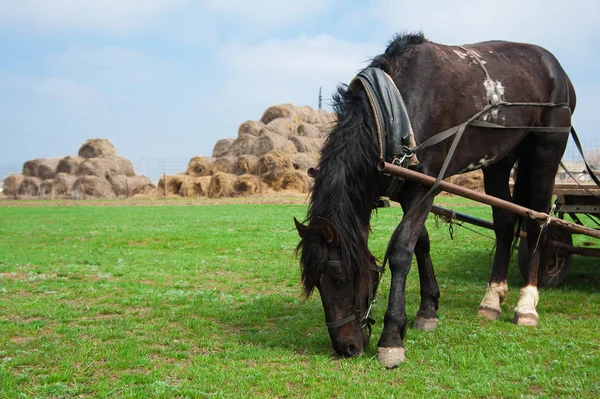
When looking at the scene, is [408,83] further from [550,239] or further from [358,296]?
[550,239]

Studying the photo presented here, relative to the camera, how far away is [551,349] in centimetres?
446

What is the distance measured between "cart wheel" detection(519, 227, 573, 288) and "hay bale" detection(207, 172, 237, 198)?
27542 mm

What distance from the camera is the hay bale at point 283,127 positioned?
126 ft

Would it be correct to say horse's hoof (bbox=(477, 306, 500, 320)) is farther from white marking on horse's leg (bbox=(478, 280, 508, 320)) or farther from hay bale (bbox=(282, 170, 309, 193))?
hay bale (bbox=(282, 170, 309, 193))

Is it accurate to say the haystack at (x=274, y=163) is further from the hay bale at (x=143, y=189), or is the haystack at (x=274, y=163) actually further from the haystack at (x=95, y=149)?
the haystack at (x=95, y=149)

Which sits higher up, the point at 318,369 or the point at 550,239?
the point at 550,239

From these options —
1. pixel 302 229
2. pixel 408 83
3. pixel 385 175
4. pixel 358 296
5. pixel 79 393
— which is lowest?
pixel 79 393

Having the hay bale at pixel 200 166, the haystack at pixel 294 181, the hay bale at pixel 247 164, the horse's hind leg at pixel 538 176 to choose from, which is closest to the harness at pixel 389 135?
the horse's hind leg at pixel 538 176

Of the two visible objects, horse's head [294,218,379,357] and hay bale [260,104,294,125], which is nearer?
horse's head [294,218,379,357]

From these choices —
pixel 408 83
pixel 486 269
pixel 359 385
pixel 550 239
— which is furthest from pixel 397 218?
pixel 359 385

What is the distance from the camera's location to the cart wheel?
23.2ft

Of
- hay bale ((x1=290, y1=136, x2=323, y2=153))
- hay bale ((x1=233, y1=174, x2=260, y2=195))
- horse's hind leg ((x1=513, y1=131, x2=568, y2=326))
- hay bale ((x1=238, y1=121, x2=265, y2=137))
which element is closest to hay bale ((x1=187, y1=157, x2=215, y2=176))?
hay bale ((x1=238, y1=121, x2=265, y2=137))

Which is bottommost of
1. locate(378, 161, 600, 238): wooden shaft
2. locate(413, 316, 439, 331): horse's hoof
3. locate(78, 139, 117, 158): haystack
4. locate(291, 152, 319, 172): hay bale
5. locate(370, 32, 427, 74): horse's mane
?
locate(413, 316, 439, 331): horse's hoof

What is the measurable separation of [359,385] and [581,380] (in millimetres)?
1467
